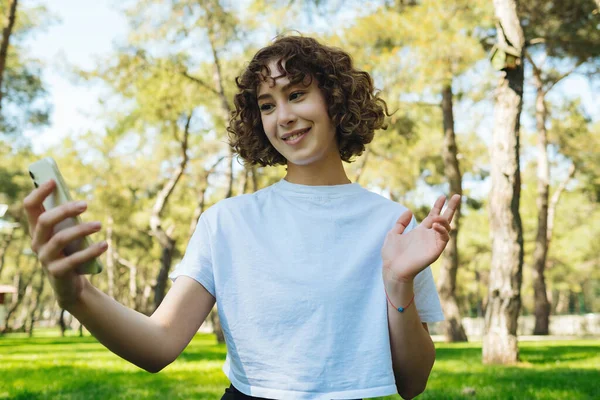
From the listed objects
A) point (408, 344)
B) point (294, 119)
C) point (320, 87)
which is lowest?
point (408, 344)

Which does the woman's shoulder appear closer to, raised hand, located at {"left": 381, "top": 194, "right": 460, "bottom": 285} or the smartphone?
raised hand, located at {"left": 381, "top": 194, "right": 460, "bottom": 285}

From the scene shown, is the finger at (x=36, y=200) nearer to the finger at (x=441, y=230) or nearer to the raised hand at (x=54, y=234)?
the raised hand at (x=54, y=234)

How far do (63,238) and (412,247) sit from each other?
928 millimetres

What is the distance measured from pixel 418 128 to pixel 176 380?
15081 millimetres

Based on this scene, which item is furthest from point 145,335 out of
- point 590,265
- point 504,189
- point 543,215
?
point 590,265

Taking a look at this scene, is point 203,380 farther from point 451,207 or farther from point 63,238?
point 63,238

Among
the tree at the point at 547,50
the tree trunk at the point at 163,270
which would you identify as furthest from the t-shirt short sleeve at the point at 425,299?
the tree trunk at the point at 163,270

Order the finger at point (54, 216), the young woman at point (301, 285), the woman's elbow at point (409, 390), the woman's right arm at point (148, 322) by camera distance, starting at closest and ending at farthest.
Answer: the finger at point (54, 216), the woman's right arm at point (148, 322), the young woman at point (301, 285), the woman's elbow at point (409, 390)

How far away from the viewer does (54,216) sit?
4.04ft

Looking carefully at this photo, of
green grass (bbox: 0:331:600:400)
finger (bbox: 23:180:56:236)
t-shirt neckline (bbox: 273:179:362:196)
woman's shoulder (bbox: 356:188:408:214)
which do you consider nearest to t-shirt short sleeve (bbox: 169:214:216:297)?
t-shirt neckline (bbox: 273:179:362:196)

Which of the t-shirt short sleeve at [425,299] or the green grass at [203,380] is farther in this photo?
Answer: the green grass at [203,380]

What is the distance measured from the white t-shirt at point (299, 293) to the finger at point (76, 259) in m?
0.59

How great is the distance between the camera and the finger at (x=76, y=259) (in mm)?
1264

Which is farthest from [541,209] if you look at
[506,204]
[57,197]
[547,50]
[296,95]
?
[57,197]
